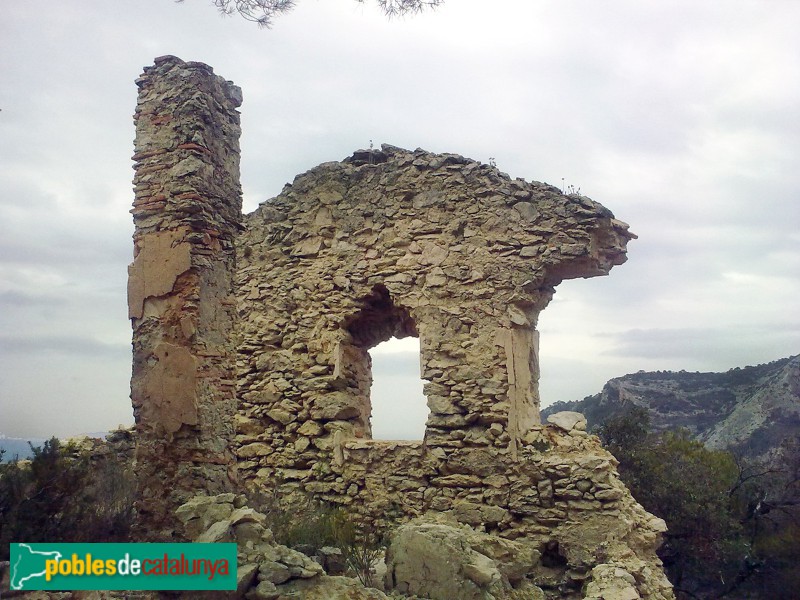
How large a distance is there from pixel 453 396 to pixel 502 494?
1128 millimetres

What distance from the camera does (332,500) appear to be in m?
7.60

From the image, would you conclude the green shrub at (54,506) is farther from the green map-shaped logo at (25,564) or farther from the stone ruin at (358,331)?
the stone ruin at (358,331)

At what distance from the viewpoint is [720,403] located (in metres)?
26.1

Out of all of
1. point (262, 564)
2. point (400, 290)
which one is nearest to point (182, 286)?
point (262, 564)

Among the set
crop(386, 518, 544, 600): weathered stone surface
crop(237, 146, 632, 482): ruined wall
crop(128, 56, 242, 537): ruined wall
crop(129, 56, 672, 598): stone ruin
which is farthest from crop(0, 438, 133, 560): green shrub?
crop(237, 146, 632, 482): ruined wall

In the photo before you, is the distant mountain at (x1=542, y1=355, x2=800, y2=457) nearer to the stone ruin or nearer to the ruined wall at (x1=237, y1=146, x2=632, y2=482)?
the ruined wall at (x1=237, y1=146, x2=632, y2=482)

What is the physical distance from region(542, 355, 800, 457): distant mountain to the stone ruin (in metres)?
14.7

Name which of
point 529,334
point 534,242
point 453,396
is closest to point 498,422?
point 453,396

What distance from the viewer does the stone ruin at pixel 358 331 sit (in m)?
5.70

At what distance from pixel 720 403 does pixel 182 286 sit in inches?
998

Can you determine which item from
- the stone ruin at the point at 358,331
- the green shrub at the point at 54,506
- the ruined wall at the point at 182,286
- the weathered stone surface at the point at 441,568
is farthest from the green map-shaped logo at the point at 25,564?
the weathered stone surface at the point at 441,568

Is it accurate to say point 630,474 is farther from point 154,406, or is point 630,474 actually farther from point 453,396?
point 154,406

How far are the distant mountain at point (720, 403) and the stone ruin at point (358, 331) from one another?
48.1ft

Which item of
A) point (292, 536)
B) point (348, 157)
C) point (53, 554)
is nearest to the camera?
point (53, 554)
